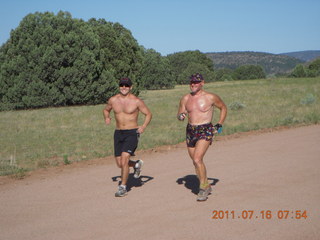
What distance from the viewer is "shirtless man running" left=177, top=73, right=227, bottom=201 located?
714 centimetres

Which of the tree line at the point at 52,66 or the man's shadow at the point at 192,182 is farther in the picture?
the tree line at the point at 52,66

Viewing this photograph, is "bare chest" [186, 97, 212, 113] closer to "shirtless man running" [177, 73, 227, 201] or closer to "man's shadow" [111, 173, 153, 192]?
"shirtless man running" [177, 73, 227, 201]

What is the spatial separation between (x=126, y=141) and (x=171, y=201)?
4.40 ft

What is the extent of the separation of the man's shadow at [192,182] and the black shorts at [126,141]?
50.6 inches

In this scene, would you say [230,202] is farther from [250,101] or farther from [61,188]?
[250,101]

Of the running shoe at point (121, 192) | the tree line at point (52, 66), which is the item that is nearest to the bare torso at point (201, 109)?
the running shoe at point (121, 192)

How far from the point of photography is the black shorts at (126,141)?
304 inches

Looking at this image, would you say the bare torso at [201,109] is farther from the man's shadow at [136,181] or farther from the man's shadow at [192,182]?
the man's shadow at [136,181]

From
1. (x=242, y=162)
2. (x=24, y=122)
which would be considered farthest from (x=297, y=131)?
(x=24, y=122)

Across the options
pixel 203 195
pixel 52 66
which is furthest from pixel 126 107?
pixel 52 66

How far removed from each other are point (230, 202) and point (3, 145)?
1085cm
